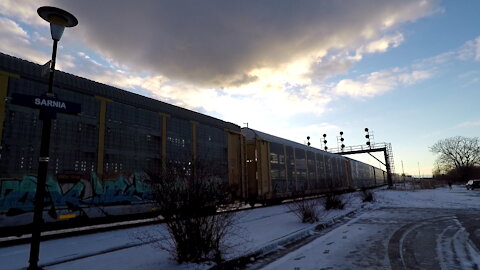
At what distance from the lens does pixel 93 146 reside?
982cm

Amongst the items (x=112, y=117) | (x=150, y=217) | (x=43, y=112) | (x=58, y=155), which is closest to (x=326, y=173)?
(x=150, y=217)

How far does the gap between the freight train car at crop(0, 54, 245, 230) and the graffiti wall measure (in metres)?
0.02

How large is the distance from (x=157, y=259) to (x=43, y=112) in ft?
11.7

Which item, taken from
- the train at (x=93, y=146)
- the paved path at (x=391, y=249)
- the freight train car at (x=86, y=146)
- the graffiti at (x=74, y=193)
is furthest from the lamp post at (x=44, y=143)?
the paved path at (x=391, y=249)

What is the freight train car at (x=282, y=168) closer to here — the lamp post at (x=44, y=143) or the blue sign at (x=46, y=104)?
the blue sign at (x=46, y=104)

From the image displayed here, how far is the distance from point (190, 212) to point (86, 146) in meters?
5.76

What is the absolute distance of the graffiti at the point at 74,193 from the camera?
772 centimetres

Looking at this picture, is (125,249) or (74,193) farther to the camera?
(74,193)

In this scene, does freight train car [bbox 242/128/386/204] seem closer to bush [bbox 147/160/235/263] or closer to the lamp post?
bush [bbox 147/160/235/263]

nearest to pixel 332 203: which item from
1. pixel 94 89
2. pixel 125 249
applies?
pixel 125 249

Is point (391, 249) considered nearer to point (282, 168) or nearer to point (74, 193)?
point (74, 193)

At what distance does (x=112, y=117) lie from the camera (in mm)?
10680

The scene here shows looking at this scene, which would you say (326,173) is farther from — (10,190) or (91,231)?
(10,190)

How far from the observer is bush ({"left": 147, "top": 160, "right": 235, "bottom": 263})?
5668mm
